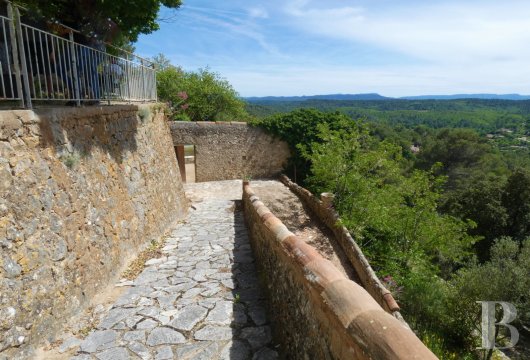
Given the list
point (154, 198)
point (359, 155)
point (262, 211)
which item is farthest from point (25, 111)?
point (359, 155)

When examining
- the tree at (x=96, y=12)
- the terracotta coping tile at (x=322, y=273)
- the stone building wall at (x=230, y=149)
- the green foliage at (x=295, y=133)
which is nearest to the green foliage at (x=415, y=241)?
the green foliage at (x=295, y=133)

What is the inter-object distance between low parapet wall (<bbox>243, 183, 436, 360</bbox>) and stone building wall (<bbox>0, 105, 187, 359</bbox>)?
2.36 meters

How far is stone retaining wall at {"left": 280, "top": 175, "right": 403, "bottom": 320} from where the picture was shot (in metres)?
6.10

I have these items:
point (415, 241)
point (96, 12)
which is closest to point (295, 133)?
point (415, 241)

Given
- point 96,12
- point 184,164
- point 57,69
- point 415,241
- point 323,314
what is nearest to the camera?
point 323,314

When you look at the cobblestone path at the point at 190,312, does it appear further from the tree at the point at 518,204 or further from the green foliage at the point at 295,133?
the tree at the point at 518,204

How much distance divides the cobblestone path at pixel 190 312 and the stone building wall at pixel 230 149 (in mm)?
9728

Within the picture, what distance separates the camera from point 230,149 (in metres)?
16.2

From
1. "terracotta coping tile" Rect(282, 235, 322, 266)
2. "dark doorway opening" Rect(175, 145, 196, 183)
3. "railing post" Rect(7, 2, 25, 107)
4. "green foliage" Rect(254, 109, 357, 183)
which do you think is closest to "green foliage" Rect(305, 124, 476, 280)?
"terracotta coping tile" Rect(282, 235, 322, 266)

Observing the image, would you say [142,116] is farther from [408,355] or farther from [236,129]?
[236,129]

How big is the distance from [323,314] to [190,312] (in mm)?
2401

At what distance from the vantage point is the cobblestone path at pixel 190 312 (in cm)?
327

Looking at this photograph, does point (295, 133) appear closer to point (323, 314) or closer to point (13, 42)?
point (13, 42)

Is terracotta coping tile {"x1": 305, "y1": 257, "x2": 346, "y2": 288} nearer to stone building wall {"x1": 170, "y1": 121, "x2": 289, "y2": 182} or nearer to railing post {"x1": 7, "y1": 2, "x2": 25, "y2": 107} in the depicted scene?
railing post {"x1": 7, "y1": 2, "x2": 25, "y2": 107}
